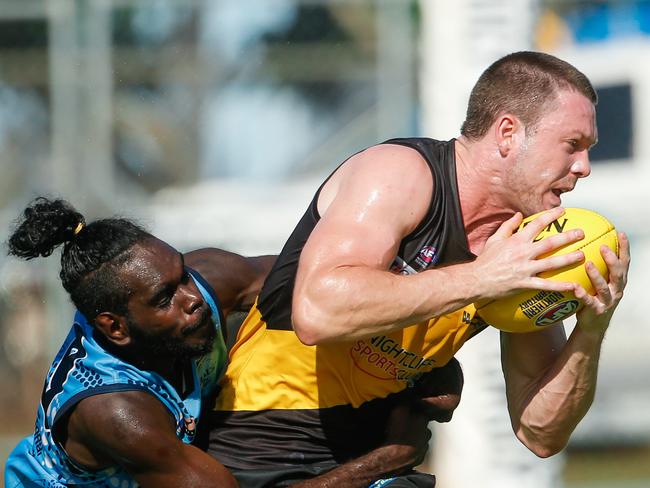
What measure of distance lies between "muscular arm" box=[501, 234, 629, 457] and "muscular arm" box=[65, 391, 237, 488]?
39.5 inches

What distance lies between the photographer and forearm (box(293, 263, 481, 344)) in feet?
10.3

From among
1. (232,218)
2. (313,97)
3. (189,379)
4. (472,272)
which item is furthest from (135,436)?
(313,97)

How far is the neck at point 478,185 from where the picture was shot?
3.54 metres

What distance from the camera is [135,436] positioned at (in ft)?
11.2

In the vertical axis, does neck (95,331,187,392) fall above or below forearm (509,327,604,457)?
above

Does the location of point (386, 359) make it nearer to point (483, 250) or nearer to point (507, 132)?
point (483, 250)

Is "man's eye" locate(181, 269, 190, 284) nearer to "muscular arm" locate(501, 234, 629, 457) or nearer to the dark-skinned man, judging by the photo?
the dark-skinned man

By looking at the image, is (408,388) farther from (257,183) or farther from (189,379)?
(257,183)

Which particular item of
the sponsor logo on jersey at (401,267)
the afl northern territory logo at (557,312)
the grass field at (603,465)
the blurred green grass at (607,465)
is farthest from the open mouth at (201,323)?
the blurred green grass at (607,465)

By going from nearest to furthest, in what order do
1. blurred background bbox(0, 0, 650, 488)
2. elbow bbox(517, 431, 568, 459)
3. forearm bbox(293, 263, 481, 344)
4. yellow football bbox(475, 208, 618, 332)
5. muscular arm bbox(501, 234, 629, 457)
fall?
forearm bbox(293, 263, 481, 344)
yellow football bbox(475, 208, 618, 332)
muscular arm bbox(501, 234, 629, 457)
elbow bbox(517, 431, 568, 459)
blurred background bbox(0, 0, 650, 488)

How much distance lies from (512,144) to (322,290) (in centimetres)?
77

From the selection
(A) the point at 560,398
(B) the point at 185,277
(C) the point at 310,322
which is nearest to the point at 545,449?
(A) the point at 560,398

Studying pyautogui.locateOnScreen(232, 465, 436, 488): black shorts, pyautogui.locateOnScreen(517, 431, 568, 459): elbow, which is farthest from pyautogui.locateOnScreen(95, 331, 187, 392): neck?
pyautogui.locateOnScreen(517, 431, 568, 459): elbow

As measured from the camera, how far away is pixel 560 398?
379cm
